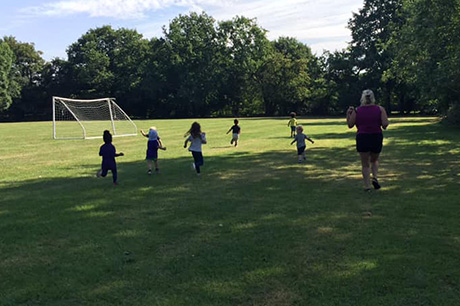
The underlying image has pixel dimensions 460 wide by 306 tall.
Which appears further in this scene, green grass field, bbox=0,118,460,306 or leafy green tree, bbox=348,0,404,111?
leafy green tree, bbox=348,0,404,111

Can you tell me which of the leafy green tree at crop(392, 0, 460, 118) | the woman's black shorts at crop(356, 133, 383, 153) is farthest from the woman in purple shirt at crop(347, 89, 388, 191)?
the leafy green tree at crop(392, 0, 460, 118)

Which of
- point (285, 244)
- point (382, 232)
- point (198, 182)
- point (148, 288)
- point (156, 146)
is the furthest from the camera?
point (156, 146)

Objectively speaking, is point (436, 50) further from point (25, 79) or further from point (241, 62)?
point (25, 79)

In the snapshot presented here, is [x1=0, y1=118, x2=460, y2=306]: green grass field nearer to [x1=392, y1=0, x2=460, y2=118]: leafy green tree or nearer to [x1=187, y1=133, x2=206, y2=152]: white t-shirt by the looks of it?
[x1=187, y1=133, x2=206, y2=152]: white t-shirt

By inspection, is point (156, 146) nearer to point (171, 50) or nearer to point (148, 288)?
point (148, 288)

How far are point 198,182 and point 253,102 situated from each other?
63.3 meters

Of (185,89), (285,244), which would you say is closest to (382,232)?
(285,244)

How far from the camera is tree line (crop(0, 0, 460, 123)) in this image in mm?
56531

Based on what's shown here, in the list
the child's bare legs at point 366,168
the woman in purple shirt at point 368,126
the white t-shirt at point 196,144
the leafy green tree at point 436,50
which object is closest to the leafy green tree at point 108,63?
the leafy green tree at point 436,50

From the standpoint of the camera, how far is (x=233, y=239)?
525 cm

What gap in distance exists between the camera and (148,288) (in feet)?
12.8

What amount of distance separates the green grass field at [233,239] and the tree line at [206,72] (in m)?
50.2

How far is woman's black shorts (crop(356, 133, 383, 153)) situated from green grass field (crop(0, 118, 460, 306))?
88 cm

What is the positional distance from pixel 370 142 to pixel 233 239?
4.00 metres
